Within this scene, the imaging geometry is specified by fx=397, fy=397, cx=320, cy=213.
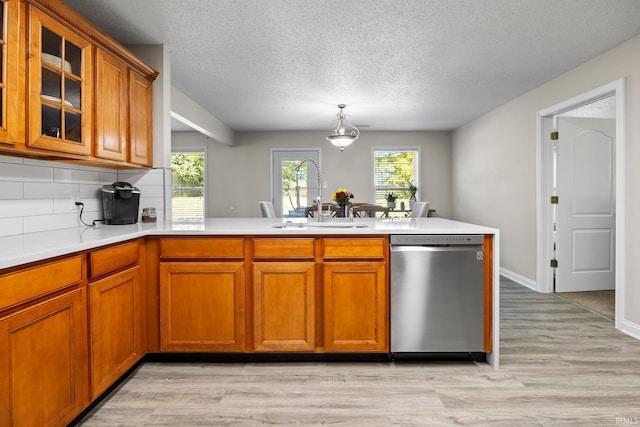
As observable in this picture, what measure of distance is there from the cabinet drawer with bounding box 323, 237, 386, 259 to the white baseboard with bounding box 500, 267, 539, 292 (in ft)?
9.75

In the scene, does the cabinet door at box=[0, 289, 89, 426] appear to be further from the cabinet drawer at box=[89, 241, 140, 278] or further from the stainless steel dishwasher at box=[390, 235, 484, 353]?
the stainless steel dishwasher at box=[390, 235, 484, 353]

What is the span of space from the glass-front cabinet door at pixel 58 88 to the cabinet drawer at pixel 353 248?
147cm

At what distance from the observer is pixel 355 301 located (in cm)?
234

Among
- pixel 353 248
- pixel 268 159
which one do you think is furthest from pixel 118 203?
pixel 268 159

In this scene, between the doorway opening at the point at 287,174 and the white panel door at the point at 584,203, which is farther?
the doorway opening at the point at 287,174

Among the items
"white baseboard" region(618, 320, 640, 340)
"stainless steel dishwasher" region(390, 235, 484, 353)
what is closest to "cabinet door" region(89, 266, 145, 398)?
"stainless steel dishwasher" region(390, 235, 484, 353)

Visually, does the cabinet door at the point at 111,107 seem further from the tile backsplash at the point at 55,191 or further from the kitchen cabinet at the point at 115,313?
the kitchen cabinet at the point at 115,313

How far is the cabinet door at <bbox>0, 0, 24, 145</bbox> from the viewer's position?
5.48 ft

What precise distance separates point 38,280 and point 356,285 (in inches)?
60.5

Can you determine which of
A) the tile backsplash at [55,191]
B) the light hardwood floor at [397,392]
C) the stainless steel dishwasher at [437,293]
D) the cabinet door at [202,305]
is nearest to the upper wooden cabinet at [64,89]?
the tile backsplash at [55,191]

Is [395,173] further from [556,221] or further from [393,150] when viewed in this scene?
[556,221]

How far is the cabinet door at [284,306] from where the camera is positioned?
7.65 ft

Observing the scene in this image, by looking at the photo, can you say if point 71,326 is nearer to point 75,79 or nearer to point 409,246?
point 75,79

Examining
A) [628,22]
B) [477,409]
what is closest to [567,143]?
[628,22]
